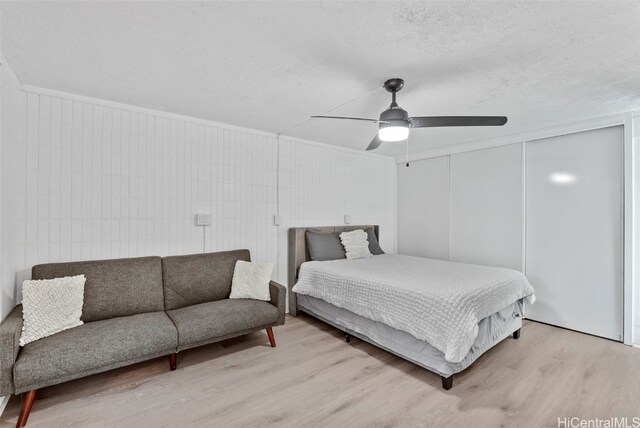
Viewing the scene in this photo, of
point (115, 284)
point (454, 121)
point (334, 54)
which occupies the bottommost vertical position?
point (115, 284)

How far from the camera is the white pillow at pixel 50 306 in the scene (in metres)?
2.08

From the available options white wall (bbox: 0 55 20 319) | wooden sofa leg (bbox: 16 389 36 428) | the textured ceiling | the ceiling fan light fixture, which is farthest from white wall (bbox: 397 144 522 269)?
white wall (bbox: 0 55 20 319)

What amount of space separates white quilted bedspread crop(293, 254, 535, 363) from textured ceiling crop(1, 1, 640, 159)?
1.71 metres

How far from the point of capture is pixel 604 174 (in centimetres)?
323

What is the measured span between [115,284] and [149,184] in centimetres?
105

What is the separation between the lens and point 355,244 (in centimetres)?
425

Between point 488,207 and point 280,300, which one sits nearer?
point 280,300

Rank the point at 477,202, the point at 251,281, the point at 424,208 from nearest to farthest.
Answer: the point at 251,281 < the point at 477,202 < the point at 424,208

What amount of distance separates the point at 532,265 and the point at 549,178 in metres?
1.12

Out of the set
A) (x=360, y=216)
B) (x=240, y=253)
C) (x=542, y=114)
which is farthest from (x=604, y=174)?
(x=240, y=253)

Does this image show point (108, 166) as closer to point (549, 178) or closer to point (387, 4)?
point (387, 4)

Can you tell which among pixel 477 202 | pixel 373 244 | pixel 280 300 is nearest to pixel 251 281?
pixel 280 300

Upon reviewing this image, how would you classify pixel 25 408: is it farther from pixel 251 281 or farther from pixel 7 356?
pixel 251 281

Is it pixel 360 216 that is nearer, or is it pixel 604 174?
pixel 604 174
